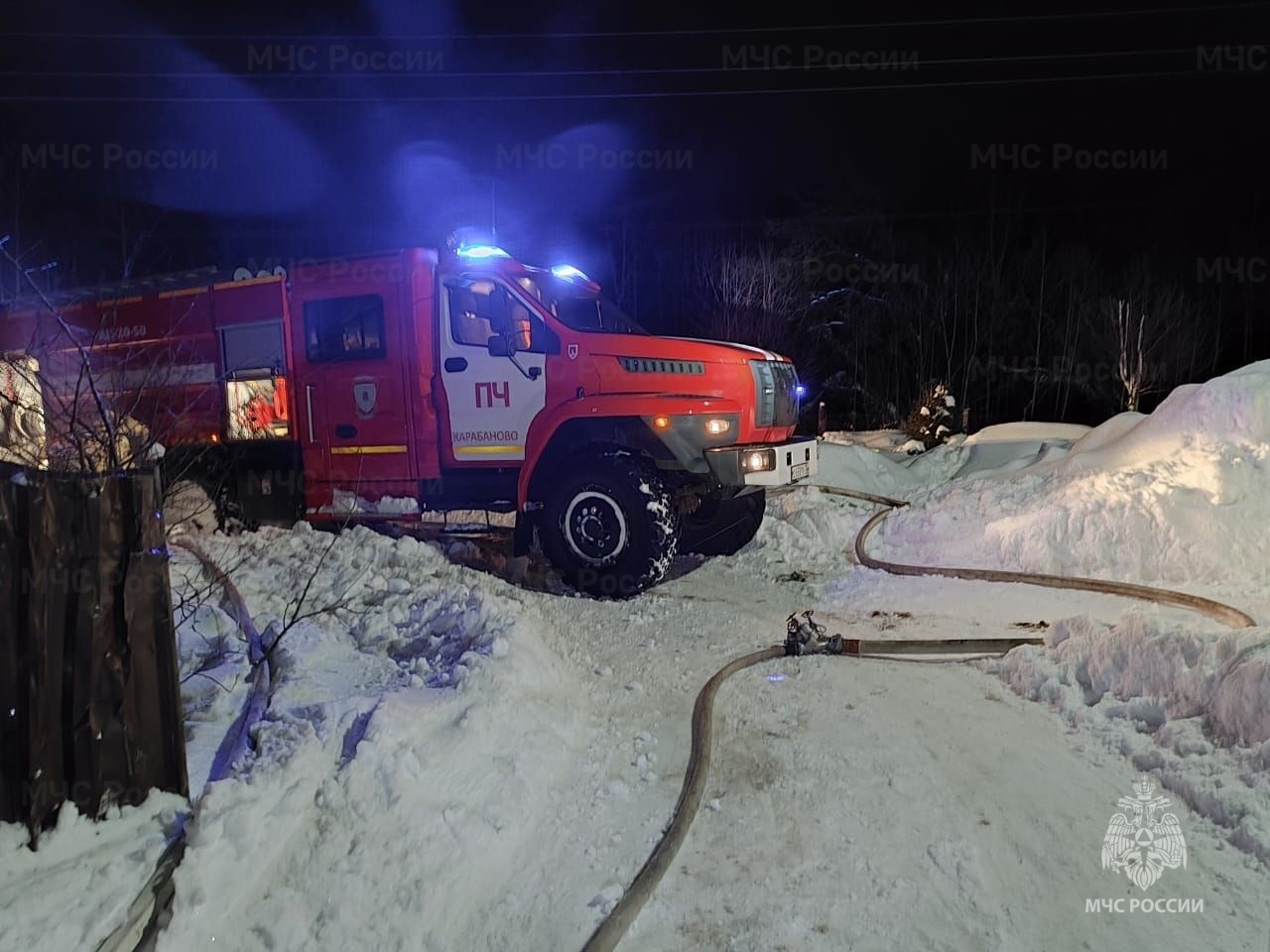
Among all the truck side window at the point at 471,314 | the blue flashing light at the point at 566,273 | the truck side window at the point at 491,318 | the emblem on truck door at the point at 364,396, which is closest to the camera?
the truck side window at the point at 491,318

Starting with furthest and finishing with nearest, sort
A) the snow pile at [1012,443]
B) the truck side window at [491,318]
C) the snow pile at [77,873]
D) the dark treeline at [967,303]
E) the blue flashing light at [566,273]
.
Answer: the dark treeline at [967,303] → the snow pile at [1012,443] → the blue flashing light at [566,273] → the truck side window at [491,318] → the snow pile at [77,873]

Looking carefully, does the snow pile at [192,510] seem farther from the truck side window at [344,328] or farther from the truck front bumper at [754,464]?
the truck front bumper at [754,464]

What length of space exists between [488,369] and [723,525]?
288 centimetres

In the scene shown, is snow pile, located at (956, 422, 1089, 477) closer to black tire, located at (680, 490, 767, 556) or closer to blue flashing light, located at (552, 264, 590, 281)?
black tire, located at (680, 490, 767, 556)

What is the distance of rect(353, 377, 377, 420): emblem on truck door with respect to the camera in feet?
24.7

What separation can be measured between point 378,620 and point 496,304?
3.30 meters

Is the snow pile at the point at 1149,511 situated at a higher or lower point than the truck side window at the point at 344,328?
lower

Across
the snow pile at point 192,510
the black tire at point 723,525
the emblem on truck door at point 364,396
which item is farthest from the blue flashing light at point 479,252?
the snow pile at point 192,510

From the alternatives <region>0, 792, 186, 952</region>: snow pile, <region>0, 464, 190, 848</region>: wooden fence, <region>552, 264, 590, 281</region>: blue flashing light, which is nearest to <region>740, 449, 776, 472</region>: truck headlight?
<region>552, 264, 590, 281</region>: blue flashing light

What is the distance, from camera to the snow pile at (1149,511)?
6.43 metres

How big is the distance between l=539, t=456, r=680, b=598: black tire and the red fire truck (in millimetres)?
15

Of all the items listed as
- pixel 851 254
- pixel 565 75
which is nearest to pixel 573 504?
pixel 565 75

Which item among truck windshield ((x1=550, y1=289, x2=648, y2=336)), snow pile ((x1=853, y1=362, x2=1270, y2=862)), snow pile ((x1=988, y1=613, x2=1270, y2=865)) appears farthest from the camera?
truck windshield ((x1=550, y1=289, x2=648, y2=336))

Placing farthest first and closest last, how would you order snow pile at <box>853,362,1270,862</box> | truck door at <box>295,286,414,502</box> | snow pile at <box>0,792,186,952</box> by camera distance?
truck door at <box>295,286,414,502</box> → snow pile at <box>853,362,1270,862</box> → snow pile at <box>0,792,186,952</box>
